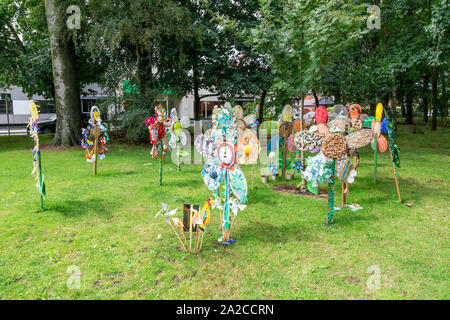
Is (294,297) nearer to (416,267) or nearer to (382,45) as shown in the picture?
(416,267)

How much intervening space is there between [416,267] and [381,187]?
3.91 meters

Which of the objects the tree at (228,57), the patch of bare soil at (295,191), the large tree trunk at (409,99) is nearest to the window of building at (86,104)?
the tree at (228,57)

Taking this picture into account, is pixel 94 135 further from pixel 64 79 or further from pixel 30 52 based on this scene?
pixel 30 52

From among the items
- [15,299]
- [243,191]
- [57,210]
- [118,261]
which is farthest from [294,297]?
[57,210]

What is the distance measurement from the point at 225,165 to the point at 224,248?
42.7 inches

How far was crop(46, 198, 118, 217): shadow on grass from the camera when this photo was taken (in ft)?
18.1

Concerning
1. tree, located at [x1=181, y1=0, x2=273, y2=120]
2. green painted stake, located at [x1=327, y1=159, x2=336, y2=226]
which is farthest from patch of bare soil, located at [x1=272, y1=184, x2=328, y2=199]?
tree, located at [x1=181, y1=0, x2=273, y2=120]

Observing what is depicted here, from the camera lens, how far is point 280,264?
3.77m

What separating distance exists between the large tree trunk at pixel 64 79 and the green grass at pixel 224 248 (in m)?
7.07

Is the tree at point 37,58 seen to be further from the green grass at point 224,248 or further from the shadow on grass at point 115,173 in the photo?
the green grass at point 224,248

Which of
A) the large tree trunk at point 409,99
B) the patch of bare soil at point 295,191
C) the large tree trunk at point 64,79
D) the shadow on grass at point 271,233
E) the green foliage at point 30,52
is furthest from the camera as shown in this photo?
the large tree trunk at point 409,99

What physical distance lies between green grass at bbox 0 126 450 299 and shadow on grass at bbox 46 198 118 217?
17 mm

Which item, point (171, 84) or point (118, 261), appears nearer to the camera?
point (118, 261)

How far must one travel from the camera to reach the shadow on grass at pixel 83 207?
552 centimetres
